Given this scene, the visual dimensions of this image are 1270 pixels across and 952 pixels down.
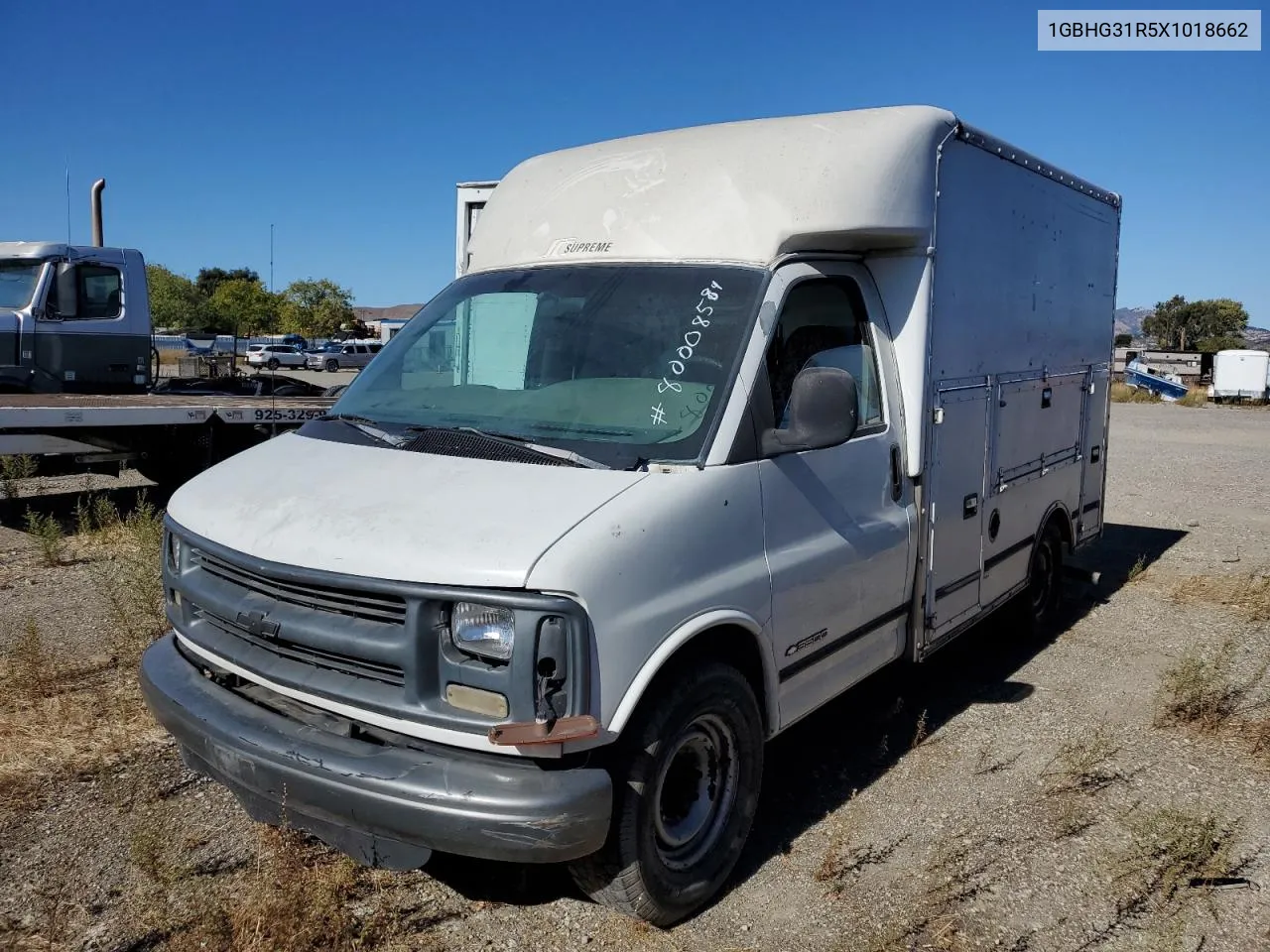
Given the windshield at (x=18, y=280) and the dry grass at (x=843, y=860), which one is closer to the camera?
the dry grass at (x=843, y=860)

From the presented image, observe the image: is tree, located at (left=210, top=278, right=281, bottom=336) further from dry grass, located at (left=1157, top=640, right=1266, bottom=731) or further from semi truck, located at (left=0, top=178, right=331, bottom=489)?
dry grass, located at (left=1157, top=640, right=1266, bottom=731)

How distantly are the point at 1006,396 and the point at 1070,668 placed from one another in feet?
6.28

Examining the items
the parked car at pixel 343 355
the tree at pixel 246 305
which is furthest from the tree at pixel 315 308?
the parked car at pixel 343 355

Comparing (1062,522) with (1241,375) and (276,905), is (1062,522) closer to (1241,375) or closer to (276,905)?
(276,905)

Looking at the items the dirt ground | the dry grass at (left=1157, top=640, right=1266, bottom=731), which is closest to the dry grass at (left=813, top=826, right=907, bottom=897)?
the dirt ground

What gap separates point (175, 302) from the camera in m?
62.2

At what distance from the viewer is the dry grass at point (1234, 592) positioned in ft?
25.0

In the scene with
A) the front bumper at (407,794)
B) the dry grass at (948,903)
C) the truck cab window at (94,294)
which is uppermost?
the truck cab window at (94,294)

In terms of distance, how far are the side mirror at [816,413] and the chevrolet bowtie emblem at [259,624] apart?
5.73 ft

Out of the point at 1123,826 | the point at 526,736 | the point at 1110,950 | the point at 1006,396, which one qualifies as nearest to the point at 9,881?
the point at 526,736

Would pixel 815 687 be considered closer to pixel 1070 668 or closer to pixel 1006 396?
pixel 1006 396

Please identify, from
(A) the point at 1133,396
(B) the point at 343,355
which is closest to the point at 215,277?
(B) the point at 343,355

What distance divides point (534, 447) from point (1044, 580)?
4696mm

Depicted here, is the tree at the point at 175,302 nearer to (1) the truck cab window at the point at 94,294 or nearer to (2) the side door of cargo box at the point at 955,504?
(1) the truck cab window at the point at 94,294
